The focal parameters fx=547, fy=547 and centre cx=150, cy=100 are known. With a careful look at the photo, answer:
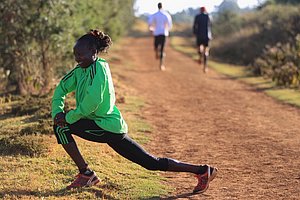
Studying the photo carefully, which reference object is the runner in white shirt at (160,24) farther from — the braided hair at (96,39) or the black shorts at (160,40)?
the braided hair at (96,39)

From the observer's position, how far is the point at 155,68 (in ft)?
67.4

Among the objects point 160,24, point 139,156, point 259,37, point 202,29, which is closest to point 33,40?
point 160,24

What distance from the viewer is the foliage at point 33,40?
1207 centimetres

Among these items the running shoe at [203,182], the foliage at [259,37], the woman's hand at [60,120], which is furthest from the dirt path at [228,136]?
the foliage at [259,37]

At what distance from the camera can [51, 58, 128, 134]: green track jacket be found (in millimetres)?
5281

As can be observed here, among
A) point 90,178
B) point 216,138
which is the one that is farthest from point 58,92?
point 216,138

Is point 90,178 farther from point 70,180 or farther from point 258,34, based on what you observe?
point 258,34

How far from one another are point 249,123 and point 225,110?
1470mm

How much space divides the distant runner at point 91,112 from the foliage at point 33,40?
678cm

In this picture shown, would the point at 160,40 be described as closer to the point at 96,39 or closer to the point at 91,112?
the point at 96,39

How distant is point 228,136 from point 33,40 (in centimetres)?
594

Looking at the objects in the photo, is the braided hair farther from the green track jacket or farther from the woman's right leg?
the woman's right leg

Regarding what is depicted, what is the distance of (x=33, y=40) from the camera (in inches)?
500

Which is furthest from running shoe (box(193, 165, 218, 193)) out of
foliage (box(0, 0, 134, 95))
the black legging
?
foliage (box(0, 0, 134, 95))
